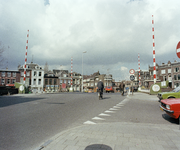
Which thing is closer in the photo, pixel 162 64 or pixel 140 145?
→ pixel 140 145

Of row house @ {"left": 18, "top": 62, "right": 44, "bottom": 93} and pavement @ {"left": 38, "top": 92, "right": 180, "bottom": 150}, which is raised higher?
row house @ {"left": 18, "top": 62, "right": 44, "bottom": 93}

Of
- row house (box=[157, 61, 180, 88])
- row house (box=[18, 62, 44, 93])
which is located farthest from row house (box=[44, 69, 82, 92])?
row house (box=[157, 61, 180, 88])

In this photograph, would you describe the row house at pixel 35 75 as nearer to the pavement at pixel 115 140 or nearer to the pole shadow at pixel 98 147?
the pavement at pixel 115 140

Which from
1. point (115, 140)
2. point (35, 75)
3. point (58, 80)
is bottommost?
point (115, 140)

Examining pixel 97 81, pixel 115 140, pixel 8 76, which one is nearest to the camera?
pixel 115 140

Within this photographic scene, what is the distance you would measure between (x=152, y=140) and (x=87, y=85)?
92.8 m

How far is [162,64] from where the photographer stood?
209 feet

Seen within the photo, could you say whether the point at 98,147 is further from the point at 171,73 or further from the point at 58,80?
the point at 58,80

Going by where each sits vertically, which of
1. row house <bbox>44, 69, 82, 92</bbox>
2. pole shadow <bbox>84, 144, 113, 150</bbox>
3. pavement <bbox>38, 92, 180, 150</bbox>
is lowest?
pavement <bbox>38, 92, 180, 150</bbox>

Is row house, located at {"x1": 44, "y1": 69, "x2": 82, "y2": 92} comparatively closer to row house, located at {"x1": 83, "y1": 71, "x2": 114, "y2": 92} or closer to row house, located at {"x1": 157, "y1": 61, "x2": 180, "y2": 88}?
row house, located at {"x1": 83, "y1": 71, "x2": 114, "y2": 92}

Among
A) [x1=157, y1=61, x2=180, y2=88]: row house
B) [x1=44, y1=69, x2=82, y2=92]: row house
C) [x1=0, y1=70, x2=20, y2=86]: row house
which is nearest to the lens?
[x1=0, y1=70, x2=20, y2=86]: row house

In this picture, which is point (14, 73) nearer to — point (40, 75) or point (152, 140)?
point (40, 75)

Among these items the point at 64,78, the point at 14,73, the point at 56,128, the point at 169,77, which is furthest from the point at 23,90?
the point at 169,77

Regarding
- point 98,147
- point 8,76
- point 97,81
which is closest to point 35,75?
point 8,76
